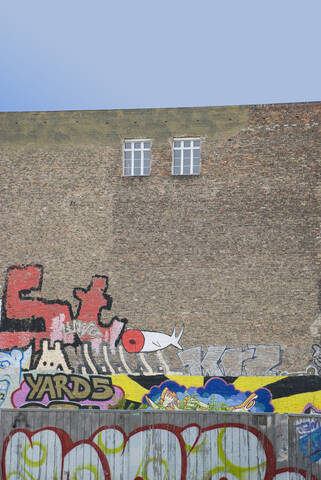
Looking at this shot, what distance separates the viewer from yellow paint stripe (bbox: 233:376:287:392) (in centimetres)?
2225

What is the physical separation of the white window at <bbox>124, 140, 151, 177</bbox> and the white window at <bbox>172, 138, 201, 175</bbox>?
1035mm

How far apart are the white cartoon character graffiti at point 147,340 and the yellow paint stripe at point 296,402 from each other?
3.79 metres

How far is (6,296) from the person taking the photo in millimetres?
24203

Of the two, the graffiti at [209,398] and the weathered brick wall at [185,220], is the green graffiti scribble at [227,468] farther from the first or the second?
the weathered brick wall at [185,220]

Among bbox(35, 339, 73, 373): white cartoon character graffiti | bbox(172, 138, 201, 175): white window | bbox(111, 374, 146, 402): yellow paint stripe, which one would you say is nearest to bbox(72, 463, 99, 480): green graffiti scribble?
bbox(111, 374, 146, 402): yellow paint stripe

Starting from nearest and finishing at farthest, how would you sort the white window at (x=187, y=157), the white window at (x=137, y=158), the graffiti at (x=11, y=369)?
the graffiti at (x=11, y=369), the white window at (x=187, y=157), the white window at (x=137, y=158)

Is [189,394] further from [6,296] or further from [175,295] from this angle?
[6,296]

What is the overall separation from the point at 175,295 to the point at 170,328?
1171 mm

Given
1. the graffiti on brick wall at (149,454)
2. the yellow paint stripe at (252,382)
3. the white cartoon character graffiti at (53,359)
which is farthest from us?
the white cartoon character graffiti at (53,359)

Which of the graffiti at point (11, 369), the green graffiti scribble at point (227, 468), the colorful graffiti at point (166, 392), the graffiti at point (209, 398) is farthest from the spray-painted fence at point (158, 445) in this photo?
the graffiti at point (11, 369)

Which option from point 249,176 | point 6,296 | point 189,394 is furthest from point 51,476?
point 249,176

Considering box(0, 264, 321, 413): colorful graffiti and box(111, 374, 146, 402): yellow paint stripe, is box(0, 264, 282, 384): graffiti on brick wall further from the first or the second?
box(111, 374, 146, 402): yellow paint stripe

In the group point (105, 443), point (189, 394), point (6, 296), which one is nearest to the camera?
point (105, 443)

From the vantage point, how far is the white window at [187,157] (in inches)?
949
